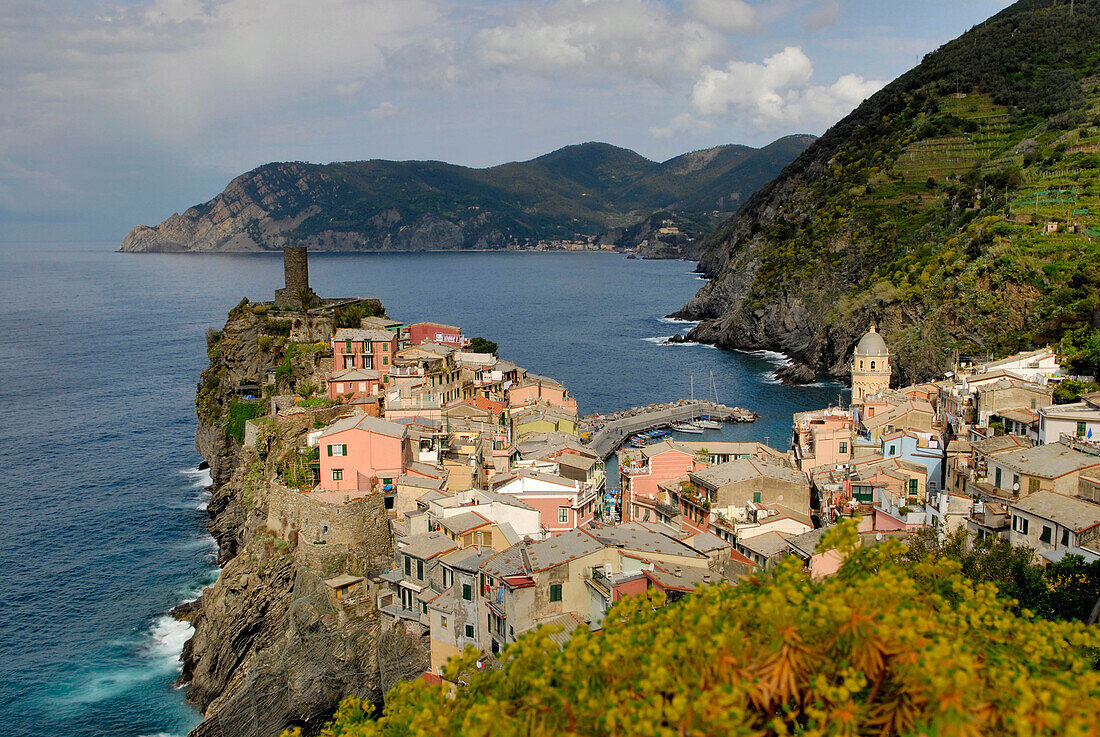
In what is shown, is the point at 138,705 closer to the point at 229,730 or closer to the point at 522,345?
the point at 229,730

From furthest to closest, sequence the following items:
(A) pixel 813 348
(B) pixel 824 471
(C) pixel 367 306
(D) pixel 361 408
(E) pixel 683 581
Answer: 1. (A) pixel 813 348
2. (C) pixel 367 306
3. (D) pixel 361 408
4. (B) pixel 824 471
5. (E) pixel 683 581

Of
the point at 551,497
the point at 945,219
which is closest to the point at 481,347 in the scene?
the point at 551,497

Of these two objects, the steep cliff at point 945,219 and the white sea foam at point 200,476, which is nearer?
the white sea foam at point 200,476

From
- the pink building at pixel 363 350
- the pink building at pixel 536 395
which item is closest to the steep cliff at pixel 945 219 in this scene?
the pink building at pixel 536 395

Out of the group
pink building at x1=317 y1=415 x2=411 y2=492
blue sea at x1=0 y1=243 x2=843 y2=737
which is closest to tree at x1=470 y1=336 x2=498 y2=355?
blue sea at x1=0 y1=243 x2=843 y2=737

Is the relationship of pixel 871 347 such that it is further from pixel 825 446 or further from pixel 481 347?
pixel 481 347

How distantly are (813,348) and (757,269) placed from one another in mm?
29194

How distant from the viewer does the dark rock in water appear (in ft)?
259

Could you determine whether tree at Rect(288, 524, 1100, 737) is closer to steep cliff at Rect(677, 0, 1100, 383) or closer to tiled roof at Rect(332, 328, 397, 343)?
tiled roof at Rect(332, 328, 397, 343)

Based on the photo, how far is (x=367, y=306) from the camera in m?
61.6

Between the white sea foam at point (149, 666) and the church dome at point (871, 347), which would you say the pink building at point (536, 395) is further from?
the white sea foam at point (149, 666)

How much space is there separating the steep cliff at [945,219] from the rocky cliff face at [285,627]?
4280cm

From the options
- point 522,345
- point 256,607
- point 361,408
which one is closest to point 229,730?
point 256,607

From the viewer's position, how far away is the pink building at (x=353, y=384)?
137ft
